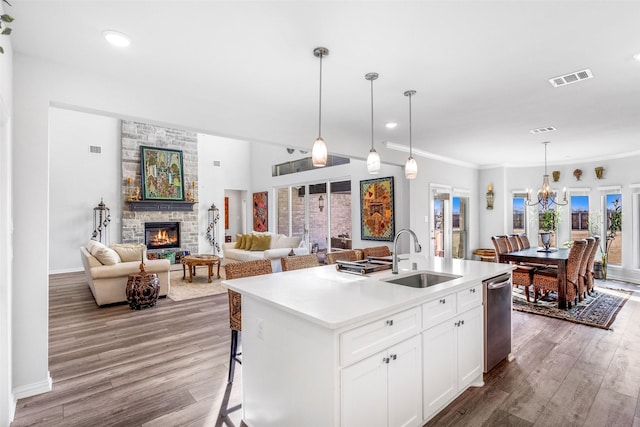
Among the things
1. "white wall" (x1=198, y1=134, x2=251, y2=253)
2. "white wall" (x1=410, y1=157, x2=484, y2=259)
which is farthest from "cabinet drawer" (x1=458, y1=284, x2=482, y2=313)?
"white wall" (x1=198, y1=134, x2=251, y2=253)

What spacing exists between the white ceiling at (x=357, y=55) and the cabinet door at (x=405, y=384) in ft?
6.67

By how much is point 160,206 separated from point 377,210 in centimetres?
575

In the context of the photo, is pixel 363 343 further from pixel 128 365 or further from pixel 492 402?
pixel 128 365

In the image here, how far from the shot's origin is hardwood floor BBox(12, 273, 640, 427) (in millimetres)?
2281

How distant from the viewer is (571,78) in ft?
9.92

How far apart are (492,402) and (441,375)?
0.55m

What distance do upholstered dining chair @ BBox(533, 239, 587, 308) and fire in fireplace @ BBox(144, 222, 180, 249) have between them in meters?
8.34

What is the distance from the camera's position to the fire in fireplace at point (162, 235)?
28.7ft

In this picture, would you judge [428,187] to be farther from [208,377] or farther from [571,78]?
[208,377]

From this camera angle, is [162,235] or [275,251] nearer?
[275,251]

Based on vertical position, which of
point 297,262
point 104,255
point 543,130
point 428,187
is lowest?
point 104,255

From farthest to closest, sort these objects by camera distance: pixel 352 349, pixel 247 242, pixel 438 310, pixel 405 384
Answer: pixel 247 242 < pixel 438 310 < pixel 405 384 < pixel 352 349

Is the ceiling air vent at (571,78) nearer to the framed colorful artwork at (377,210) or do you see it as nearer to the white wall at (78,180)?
the framed colorful artwork at (377,210)

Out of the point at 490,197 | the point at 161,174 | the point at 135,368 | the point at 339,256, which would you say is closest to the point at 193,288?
the point at 135,368
